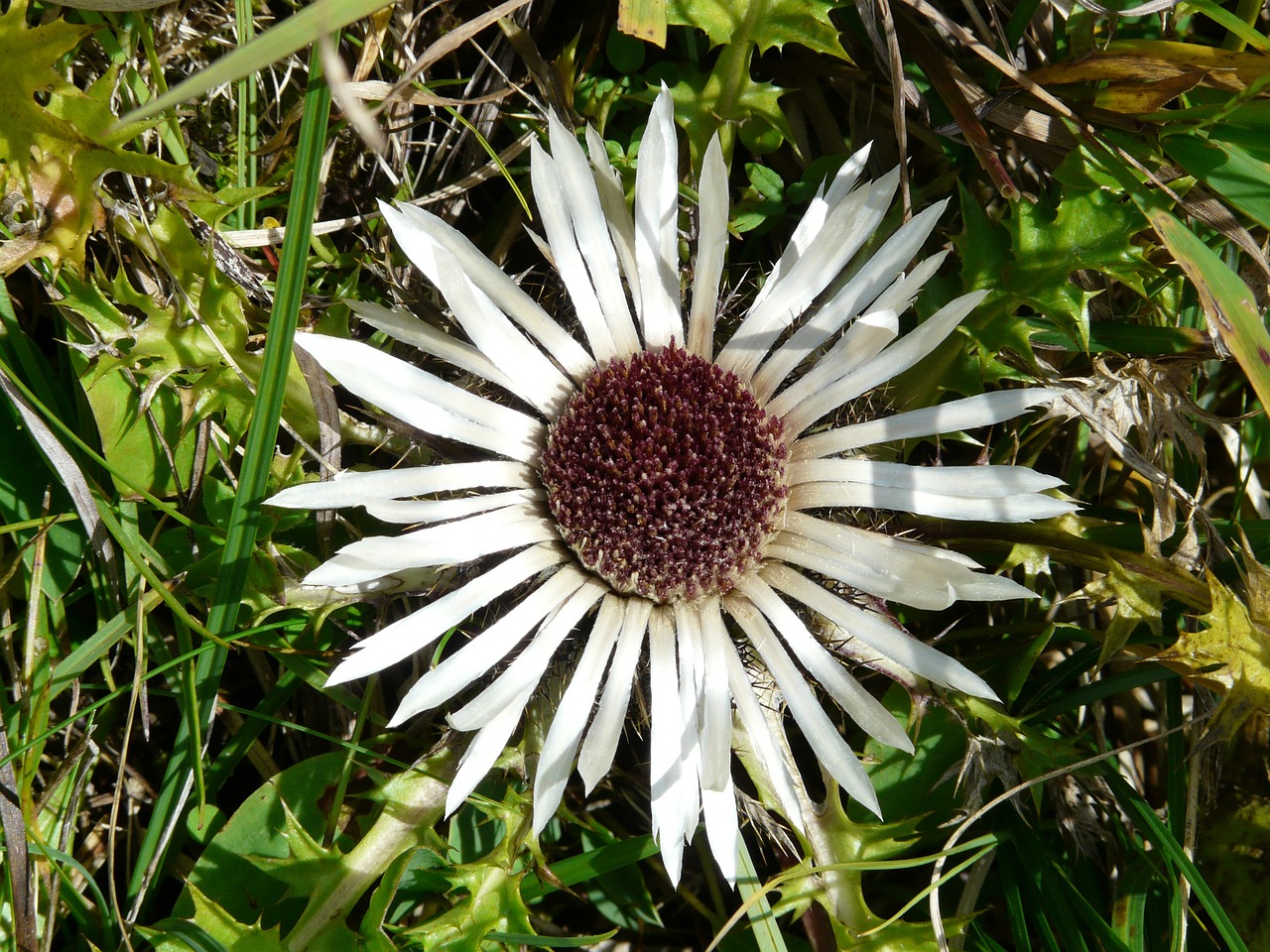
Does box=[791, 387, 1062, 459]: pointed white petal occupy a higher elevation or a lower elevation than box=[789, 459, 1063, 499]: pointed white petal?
higher

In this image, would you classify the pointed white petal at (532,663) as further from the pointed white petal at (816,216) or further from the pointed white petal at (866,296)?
the pointed white petal at (816,216)

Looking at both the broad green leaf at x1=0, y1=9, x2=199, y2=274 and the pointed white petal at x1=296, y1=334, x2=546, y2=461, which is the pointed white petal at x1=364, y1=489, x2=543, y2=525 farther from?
the broad green leaf at x1=0, y1=9, x2=199, y2=274

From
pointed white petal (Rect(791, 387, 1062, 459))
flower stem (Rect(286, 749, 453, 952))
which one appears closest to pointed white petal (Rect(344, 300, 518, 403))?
pointed white petal (Rect(791, 387, 1062, 459))

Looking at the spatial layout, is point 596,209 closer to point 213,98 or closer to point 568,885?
point 213,98

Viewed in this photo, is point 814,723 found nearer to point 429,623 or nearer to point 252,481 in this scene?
point 429,623

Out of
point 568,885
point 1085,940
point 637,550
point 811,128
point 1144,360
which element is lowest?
point 1085,940

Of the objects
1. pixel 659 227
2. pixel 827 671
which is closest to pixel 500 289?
pixel 659 227

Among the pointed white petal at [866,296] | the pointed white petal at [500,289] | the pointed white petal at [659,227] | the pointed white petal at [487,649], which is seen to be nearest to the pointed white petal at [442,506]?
the pointed white petal at [487,649]

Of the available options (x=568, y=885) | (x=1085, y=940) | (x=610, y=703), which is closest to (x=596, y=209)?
(x=610, y=703)
